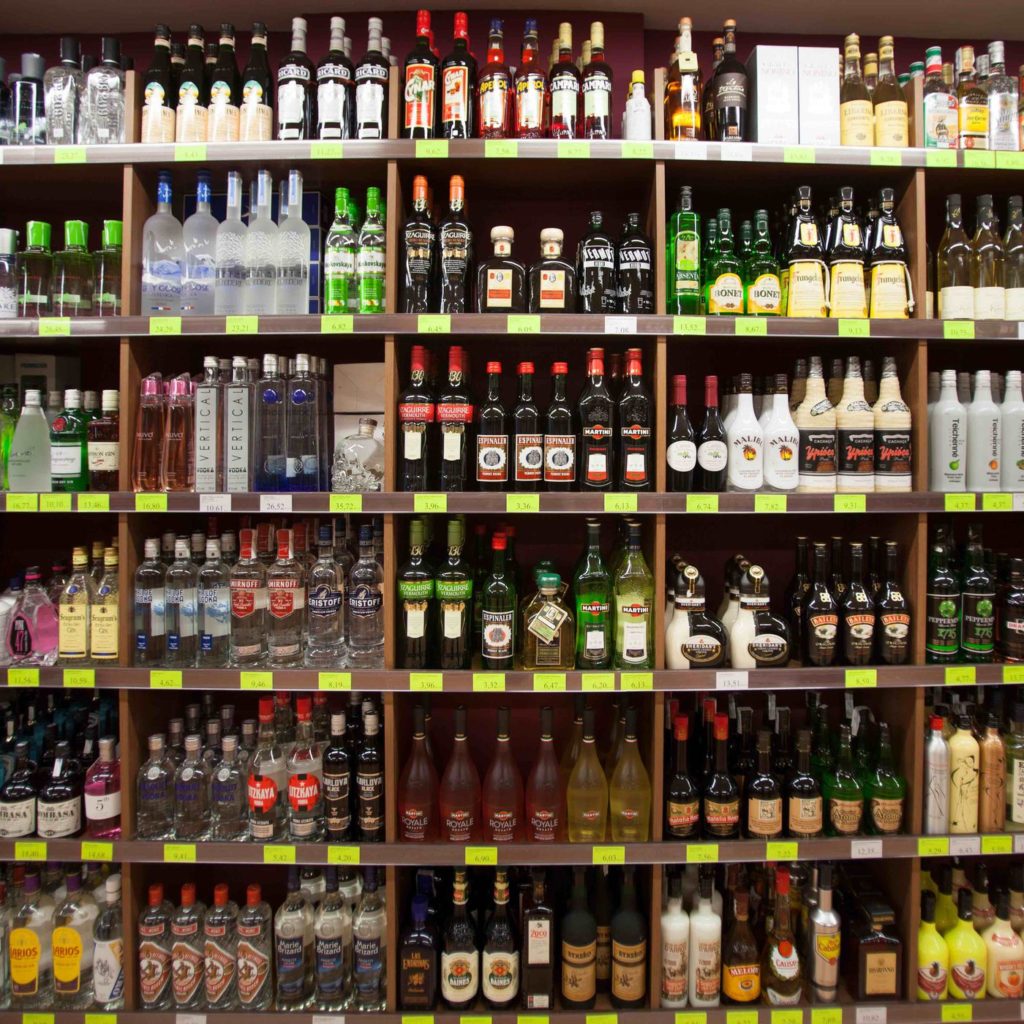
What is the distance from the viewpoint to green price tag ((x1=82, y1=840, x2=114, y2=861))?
196 centimetres

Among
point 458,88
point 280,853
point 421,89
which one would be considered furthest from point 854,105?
point 280,853

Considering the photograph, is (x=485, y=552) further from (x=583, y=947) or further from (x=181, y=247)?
(x=181, y=247)

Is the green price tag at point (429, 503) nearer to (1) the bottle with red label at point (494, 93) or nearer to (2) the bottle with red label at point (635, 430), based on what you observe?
(2) the bottle with red label at point (635, 430)

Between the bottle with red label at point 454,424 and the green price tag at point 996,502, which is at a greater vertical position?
the bottle with red label at point 454,424

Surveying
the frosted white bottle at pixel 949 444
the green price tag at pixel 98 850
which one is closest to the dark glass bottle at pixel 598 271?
the frosted white bottle at pixel 949 444

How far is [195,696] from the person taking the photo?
2338 mm

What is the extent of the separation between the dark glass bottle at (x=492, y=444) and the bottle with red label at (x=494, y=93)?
0.73 m

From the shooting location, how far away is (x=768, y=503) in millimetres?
1955

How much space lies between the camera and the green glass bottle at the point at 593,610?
2018 millimetres

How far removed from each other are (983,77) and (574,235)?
54.9 inches

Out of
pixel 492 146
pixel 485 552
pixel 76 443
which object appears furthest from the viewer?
pixel 485 552

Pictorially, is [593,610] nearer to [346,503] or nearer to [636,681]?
[636,681]

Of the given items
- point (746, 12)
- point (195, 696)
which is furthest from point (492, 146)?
point (195, 696)

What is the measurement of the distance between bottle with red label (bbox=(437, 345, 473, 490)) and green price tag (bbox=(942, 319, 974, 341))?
56.7 inches
